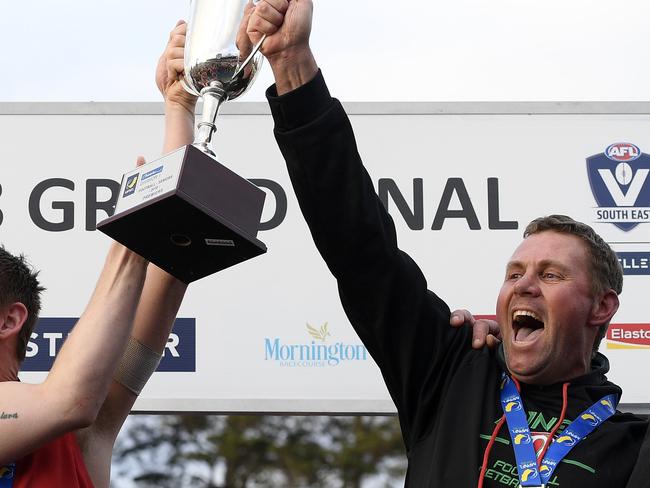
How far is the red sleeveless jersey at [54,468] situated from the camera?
2.79 meters

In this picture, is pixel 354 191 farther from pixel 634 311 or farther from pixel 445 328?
pixel 634 311

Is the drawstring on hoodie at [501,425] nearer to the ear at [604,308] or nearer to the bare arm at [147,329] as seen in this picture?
the ear at [604,308]

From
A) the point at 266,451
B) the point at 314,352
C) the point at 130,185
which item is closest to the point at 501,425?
the point at 130,185

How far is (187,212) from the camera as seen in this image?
257cm

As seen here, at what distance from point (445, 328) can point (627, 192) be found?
6.93ft

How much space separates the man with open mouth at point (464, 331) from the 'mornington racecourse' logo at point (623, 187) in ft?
5.76

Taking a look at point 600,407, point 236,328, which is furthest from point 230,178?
point 236,328

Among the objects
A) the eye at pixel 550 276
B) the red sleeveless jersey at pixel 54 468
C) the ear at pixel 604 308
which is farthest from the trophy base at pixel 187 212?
the ear at pixel 604 308

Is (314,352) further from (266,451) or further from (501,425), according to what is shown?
(266,451)

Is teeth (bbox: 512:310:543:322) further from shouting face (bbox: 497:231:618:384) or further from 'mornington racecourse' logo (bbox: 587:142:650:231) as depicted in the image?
'mornington racecourse' logo (bbox: 587:142:650:231)

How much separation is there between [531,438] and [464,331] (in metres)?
0.41

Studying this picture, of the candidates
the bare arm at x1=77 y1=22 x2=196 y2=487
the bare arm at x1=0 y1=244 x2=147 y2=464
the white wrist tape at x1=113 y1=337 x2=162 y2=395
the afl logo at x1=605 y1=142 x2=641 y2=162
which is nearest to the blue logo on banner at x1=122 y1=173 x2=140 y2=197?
the bare arm at x1=0 y1=244 x2=147 y2=464

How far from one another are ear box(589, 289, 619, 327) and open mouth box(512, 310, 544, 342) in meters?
0.15

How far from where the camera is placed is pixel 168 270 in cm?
287
